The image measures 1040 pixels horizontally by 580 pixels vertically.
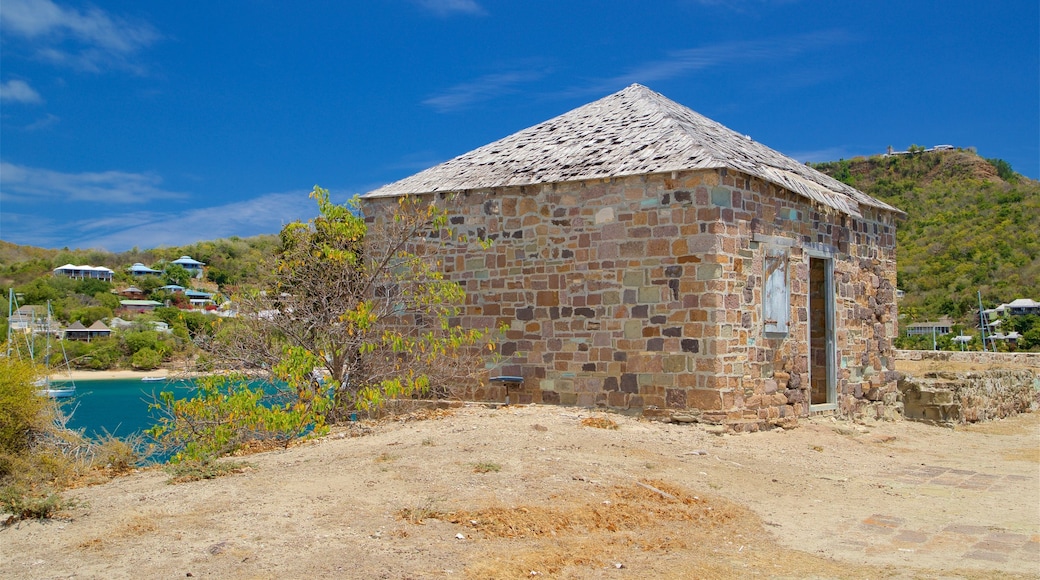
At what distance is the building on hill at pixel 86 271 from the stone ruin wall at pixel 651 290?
65.2 m

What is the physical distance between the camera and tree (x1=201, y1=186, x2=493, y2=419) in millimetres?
A: 9930

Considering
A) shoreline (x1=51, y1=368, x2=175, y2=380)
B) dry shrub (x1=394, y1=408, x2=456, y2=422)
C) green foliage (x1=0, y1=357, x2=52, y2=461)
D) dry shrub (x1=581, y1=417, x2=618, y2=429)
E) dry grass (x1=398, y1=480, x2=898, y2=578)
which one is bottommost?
shoreline (x1=51, y1=368, x2=175, y2=380)

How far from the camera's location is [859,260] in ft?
40.3

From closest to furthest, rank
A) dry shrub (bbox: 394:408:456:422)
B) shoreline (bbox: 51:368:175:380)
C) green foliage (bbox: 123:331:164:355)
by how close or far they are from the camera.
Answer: dry shrub (bbox: 394:408:456:422) → green foliage (bbox: 123:331:164:355) → shoreline (bbox: 51:368:175:380)

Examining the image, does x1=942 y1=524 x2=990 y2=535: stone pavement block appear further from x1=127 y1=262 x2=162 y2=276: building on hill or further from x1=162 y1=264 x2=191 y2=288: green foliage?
x1=127 y1=262 x2=162 y2=276: building on hill

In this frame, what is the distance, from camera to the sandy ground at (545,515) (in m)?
4.82

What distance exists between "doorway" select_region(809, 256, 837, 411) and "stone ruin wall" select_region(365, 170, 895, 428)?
25cm

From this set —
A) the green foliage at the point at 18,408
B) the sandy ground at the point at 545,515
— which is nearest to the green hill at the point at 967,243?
the sandy ground at the point at 545,515

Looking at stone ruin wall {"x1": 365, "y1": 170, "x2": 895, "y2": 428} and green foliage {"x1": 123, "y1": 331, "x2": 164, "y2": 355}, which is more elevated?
stone ruin wall {"x1": 365, "y1": 170, "x2": 895, "y2": 428}

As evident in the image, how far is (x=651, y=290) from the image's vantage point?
1005 centimetres

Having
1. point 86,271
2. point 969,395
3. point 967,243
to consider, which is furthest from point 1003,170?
point 86,271

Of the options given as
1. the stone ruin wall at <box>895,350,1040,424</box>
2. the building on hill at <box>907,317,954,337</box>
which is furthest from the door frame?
the building on hill at <box>907,317,954,337</box>

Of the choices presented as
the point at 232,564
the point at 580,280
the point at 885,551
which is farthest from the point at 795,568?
the point at 580,280

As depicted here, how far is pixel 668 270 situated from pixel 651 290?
341mm
